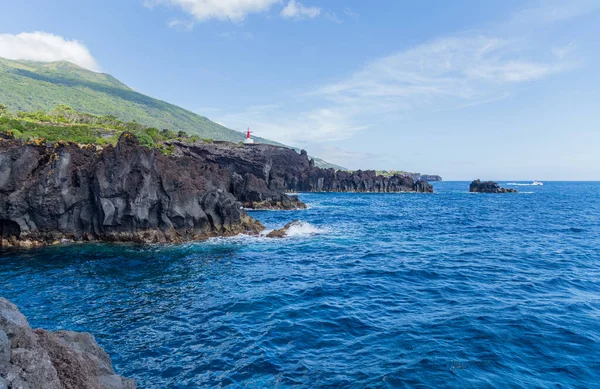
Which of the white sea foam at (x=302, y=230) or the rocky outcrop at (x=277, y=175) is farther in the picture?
the rocky outcrop at (x=277, y=175)

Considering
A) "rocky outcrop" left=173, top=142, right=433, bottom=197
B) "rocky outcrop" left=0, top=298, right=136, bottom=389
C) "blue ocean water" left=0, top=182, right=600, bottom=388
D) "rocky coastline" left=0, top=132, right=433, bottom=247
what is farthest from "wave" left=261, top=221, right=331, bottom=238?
"rocky outcrop" left=0, top=298, right=136, bottom=389

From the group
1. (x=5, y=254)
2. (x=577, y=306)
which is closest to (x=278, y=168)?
(x=5, y=254)

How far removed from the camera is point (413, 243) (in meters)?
39.4

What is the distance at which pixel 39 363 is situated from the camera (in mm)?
7020

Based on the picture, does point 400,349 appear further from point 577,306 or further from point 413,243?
point 413,243

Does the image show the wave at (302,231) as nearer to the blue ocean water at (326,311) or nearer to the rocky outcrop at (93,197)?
the blue ocean water at (326,311)

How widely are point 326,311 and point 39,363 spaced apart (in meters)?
14.4

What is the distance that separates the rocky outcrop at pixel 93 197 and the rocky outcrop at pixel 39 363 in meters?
30.3

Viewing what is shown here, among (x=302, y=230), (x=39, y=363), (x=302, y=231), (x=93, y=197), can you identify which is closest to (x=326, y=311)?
(x=39, y=363)

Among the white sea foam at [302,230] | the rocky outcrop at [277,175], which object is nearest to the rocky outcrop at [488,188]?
the rocky outcrop at [277,175]

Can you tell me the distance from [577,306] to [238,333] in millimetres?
19056

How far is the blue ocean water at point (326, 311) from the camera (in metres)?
13.3

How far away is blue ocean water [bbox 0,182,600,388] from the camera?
43.6 ft

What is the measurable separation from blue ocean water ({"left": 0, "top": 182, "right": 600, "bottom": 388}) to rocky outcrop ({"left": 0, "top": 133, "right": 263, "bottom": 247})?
12.1 ft
